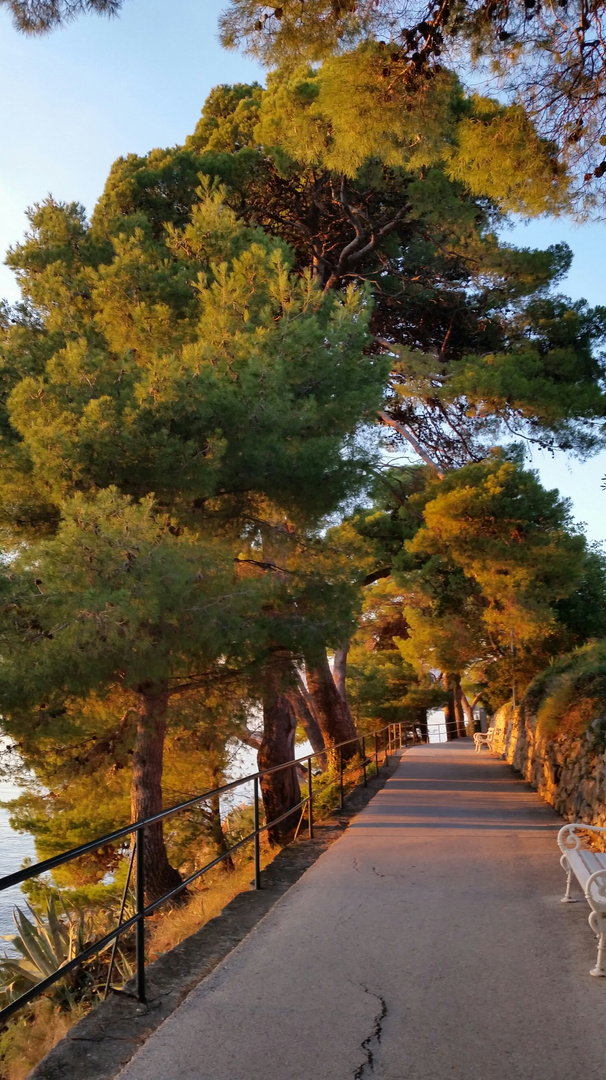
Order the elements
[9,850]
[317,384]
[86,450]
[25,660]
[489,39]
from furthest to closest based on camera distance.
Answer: [9,850]
[317,384]
[86,450]
[25,660]
[489,39]

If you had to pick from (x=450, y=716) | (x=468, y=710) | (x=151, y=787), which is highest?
(x=468, y=710)

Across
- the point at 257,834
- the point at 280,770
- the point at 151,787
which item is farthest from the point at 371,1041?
the point at 280,770

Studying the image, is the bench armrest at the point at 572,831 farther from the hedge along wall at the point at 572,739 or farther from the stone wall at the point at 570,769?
the hedge along wall at the point at 572,739

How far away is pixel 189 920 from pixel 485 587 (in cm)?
976

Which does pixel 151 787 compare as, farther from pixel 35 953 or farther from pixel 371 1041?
pixel 371 1041

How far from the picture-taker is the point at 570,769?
11203mm

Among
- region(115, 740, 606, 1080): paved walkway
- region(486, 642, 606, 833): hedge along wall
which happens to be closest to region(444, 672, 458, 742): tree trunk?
region(486, 642, 606, 833): hedge along wall

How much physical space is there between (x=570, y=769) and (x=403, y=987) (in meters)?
7.28

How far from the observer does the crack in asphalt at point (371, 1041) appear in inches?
138

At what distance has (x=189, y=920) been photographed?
8.09m

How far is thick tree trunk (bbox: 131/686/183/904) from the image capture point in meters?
11.7

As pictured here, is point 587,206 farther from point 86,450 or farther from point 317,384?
point 86,450

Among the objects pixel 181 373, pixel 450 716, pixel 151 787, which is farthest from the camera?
pixel 450 716

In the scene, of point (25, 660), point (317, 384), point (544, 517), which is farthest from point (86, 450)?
point (544, 517)
